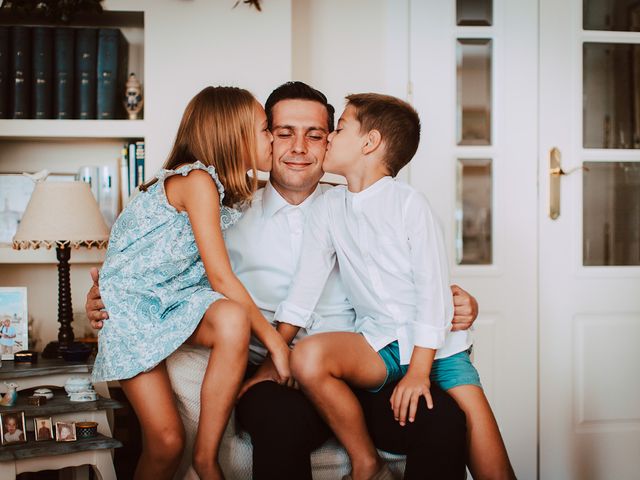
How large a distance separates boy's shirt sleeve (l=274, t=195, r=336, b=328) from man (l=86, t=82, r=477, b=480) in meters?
0.05

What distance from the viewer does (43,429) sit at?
6.26 feet

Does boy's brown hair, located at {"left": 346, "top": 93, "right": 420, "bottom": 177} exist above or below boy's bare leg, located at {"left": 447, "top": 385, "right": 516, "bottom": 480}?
Answer: above

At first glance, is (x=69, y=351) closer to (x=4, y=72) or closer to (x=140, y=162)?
(x=140, y=162)

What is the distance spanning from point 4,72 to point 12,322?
940mm

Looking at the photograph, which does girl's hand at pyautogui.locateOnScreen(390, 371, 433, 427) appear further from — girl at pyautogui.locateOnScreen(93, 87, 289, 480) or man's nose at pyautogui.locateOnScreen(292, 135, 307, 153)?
man's nose at pyautogui.locateOnScreen(292, 135, 307, 153)

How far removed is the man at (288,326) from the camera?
1647 mm

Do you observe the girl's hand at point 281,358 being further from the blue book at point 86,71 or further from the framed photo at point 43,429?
the blue book at point 86,71

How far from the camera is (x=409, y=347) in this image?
180cm

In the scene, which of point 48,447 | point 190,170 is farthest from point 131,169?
point 48,447

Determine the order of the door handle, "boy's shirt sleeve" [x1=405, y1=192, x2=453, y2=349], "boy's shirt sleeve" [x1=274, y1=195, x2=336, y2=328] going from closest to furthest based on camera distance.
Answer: "boy's shirt sleeve" [x1=405, y1=192, x2=453, y2=349], "boy's shirt sleeve" [x1=274, y1=195, x2=336, y2=328], the door handle

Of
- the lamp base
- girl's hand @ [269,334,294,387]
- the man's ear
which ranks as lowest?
the lamp base

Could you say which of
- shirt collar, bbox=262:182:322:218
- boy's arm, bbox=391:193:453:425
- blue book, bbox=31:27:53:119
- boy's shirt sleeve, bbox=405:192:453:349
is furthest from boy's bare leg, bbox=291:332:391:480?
blue book, bbox=31:27:53:119

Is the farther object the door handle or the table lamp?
the door handle

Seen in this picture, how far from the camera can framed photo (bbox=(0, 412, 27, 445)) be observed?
1863 millimetres
